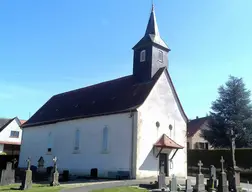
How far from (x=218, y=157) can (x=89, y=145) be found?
16.8m

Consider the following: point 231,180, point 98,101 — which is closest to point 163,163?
point 231,180

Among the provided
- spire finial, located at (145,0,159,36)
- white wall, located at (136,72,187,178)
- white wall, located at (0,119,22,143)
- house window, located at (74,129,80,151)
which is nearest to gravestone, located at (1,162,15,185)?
house window, located at (74,129,80,151)

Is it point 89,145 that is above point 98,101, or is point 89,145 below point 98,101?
below

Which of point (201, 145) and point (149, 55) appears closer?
point (149, 55)

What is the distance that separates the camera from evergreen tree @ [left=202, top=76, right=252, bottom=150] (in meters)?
42.8

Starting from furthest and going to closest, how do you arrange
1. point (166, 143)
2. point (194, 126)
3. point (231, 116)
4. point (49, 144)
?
point (194, 126) < point (231, 116) < point (49, 144) < point (166, 143)

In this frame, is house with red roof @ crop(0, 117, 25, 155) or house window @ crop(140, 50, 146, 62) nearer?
house window @ crop(140, 50, 146, 62)

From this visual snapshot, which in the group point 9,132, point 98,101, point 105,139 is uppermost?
point 98,101

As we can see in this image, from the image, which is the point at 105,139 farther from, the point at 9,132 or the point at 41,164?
the point at 9,132

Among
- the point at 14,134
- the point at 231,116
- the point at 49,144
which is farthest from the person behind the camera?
the point at 14,134

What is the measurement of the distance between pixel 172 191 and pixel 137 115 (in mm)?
8609

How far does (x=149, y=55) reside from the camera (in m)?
28.4

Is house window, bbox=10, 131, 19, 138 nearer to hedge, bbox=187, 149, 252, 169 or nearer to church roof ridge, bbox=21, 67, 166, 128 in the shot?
church roof ridge, bbox=21, 67, 166, 128

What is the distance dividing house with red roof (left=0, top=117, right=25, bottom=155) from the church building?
2657cm
